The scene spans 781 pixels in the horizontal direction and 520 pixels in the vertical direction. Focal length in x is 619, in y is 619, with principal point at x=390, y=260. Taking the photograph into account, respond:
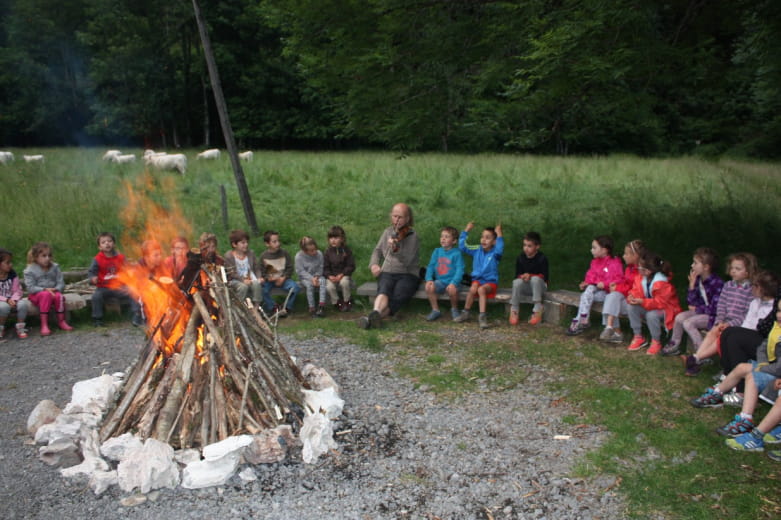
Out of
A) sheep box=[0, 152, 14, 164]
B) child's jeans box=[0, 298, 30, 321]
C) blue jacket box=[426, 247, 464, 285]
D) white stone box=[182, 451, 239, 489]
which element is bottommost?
white stone box=[182, 451, 239, 489]

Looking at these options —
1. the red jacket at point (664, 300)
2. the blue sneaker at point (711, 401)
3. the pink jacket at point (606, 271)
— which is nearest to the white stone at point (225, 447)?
the blue sneaker at point (711, 401)

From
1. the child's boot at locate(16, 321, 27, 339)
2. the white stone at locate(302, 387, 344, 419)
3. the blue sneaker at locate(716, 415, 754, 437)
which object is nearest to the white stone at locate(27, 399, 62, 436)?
the white stone at locate(302, 387, 344, 419)

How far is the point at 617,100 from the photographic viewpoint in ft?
28.0

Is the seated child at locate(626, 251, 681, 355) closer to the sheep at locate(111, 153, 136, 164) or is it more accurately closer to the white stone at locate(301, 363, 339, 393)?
the white stone at locate(301, 363, 339, 393)

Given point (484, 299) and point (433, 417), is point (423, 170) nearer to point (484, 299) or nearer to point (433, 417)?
point (484, 299)

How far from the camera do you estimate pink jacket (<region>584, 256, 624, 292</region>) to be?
276 inches

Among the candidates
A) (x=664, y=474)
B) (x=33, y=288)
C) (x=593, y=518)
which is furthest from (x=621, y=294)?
(x=33, y=288)

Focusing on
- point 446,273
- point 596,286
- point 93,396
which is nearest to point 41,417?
point 93,396

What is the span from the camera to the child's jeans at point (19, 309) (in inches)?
286

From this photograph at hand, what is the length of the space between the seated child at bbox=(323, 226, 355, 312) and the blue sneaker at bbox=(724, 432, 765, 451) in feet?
16.1

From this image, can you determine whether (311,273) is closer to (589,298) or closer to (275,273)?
(275,273)

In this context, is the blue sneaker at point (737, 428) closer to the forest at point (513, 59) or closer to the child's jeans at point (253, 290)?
the forest at point (513, 59)

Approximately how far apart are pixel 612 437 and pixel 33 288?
22.0 ft

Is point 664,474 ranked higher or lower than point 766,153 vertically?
lower
